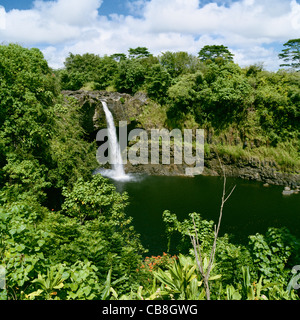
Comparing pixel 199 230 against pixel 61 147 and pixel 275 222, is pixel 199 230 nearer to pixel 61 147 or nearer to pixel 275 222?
pixel 61 147

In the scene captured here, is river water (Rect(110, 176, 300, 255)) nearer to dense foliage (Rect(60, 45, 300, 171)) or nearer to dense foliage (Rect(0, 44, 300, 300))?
dense foliage (Rect(0, 44, 300, 300))

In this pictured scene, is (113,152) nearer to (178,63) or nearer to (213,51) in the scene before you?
(178,63)

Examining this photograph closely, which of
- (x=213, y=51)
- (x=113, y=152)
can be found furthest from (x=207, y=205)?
(x=213, y=51)

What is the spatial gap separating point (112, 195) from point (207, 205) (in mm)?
9597

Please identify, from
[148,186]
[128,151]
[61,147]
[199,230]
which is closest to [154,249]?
[199,230]

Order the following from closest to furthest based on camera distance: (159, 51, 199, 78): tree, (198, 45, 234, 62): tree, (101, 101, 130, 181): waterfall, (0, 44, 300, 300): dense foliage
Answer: (0, 44, 300, 300): dense foliage → (101, 101, 130, 181): waterfall → (159, 51, 199, 78): tree → (198, 45, 234, 62): tree

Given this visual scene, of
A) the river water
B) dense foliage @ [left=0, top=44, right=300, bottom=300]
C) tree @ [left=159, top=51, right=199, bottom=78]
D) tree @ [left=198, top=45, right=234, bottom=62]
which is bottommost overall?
the river water

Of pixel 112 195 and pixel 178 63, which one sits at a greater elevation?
pixel 178 63

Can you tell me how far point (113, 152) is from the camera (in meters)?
23.8

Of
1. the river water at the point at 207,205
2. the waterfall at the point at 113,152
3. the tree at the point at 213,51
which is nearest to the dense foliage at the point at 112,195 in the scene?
the river water at the point at 207,205

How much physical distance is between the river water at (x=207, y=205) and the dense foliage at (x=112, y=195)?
4.06 ft

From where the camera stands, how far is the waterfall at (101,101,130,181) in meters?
22.6

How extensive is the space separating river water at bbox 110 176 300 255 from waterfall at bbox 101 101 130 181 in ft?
8.24

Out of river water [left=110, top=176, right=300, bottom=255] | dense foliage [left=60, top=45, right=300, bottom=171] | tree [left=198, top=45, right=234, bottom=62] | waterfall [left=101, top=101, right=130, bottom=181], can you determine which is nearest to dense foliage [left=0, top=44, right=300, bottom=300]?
dense foliage [left=60, top=45, right=300, bottom=171]
